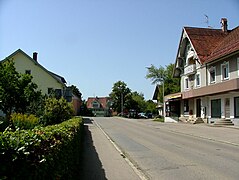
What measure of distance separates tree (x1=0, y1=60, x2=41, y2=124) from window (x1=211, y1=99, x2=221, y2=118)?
19.8 metres

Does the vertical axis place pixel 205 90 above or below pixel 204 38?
below

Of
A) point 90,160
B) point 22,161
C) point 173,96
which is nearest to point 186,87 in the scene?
point 173,96

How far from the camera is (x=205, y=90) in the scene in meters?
37.3

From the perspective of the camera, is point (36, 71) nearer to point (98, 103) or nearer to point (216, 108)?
point (216, 108)

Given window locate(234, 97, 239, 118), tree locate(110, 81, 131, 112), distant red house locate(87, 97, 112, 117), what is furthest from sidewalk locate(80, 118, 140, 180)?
distant red house locate(87, 97, 112, 117)

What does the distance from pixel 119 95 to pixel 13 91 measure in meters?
67.6

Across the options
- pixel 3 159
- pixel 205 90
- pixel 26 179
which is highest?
pixel 205 90

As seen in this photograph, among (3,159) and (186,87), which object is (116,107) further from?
(3,159)

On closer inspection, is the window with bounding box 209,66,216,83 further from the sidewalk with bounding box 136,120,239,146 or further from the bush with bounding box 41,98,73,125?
the bush with bounding box 41,98,73,125

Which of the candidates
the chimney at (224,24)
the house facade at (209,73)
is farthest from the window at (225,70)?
the chimney at (224,24)

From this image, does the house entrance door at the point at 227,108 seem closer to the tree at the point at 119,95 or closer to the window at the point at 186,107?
the window at the point at 186,107

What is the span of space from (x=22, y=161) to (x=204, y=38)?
4356 centimetres

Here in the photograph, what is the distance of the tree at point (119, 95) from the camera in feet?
321

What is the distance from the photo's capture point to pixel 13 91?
3219 cm
